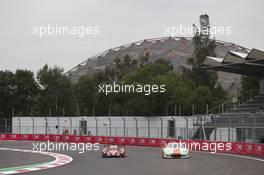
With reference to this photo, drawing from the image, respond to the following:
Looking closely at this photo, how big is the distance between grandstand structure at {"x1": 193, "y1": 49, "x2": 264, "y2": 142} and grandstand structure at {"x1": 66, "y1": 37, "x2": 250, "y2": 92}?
59.7m

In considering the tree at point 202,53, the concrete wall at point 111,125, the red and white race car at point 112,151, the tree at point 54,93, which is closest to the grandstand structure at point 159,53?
the tree at point 202,53

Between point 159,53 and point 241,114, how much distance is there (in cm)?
7672

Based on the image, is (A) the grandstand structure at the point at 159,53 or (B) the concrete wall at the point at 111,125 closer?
(B) the concrete wall at the point at 111,125

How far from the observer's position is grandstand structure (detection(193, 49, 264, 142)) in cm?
3959

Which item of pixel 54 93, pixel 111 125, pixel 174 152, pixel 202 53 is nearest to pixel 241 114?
pixel 174 152

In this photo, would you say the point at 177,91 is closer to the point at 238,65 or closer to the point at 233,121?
the point at 238,65

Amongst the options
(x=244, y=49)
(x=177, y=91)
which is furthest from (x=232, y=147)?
(x=244, y=49)

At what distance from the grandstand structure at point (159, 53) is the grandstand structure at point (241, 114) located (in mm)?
59673

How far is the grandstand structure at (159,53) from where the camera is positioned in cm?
11544

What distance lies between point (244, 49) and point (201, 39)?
34220mm

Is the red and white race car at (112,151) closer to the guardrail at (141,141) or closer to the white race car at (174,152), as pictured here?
the white race car at (174,152)

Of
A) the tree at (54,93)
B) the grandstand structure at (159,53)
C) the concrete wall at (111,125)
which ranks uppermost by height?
the grandstand structure at (159,53)

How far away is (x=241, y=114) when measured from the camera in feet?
139

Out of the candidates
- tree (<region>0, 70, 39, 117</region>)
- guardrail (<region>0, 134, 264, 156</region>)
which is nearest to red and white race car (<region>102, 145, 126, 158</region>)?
guardrail (<region>0, 134, 264, 156</region>)
